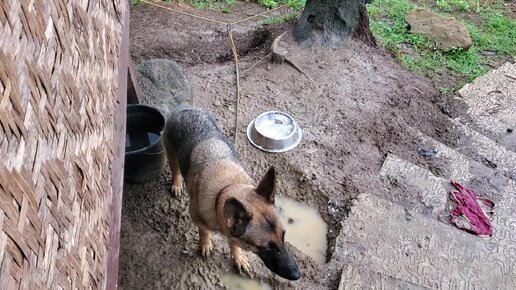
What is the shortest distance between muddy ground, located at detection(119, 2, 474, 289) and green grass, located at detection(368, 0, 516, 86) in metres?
0.75

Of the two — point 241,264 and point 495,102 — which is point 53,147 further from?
point 495,102

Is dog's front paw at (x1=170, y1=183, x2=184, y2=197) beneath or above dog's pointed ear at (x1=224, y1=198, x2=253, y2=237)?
beneath

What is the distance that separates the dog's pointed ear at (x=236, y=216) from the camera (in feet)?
13.4

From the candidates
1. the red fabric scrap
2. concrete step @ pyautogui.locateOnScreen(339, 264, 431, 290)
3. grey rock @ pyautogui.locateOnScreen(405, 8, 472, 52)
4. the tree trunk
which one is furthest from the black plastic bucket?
grey rock @ pyautogui.locateOnScreen(405, 8, 472, 52)

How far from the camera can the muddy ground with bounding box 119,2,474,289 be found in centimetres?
507

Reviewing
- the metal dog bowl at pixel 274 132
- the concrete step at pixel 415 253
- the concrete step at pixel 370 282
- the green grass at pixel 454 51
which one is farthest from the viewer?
the green grass at pixel 454 51

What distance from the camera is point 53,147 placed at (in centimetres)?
264

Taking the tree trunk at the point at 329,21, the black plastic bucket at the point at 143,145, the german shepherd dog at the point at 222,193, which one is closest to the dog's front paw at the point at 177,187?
the german shepherd dog at the point at 222,193

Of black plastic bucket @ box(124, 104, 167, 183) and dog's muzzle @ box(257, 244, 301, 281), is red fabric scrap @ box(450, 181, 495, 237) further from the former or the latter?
black plastic bucket @ box(124, 104, 167, 183)

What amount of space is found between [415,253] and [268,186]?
1847 millimetres

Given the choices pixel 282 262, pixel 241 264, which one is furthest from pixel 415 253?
pixel 241 264

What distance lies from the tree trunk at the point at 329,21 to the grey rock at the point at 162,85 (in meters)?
2.04

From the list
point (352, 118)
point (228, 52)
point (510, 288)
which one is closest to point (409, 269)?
point (510, 288)

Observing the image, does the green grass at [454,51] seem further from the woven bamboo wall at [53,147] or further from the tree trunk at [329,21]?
the woven bamboo wall at [53,147]
